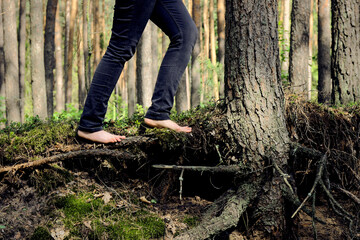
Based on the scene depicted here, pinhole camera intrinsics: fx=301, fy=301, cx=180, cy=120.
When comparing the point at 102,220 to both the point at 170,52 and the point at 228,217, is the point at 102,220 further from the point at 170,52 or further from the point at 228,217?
the point at 170,52

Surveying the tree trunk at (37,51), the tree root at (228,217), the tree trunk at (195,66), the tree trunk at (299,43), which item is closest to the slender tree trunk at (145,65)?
the tree trunk at (37,51)

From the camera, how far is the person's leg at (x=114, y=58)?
233 cm

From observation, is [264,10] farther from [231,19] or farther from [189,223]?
[189,223]

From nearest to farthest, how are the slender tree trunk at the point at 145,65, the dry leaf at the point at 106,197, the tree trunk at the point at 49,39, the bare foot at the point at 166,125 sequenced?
the dry leaf at the point at 106,197 → the bare foot at the point at 166,125 → the slender tree trunk at the point at 145,65 → the tree trunk at the point at 49,39

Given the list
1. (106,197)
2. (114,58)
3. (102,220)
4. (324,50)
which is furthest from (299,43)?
(102,220)

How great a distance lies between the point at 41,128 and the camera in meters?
2.92

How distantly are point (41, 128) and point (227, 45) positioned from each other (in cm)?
192

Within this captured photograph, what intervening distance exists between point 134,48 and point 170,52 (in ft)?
0.99

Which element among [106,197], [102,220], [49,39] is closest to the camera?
[102,220]

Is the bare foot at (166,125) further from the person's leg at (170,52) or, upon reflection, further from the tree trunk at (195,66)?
the tree trunk at (195,66)

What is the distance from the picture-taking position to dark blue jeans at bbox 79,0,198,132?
2.35m

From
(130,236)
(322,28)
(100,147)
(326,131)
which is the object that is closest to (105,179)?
(100,147)

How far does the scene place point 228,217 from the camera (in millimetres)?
2180

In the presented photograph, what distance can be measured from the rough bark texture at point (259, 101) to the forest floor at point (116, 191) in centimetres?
29
